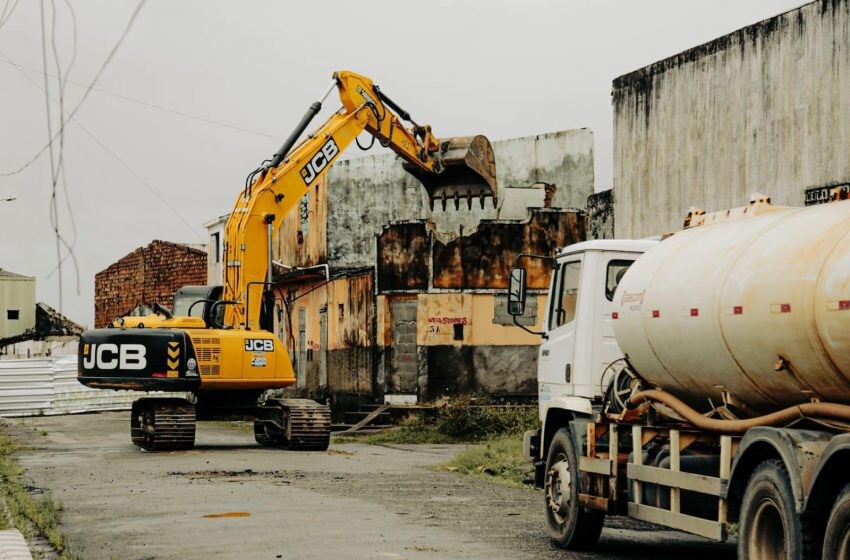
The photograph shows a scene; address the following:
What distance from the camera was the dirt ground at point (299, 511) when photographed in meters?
12.1

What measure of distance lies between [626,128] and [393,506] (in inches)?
504

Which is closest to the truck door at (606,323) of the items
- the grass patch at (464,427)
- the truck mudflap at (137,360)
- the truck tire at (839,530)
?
the truck tire at (839,530)

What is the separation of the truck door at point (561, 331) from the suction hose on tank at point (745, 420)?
1.37 metres

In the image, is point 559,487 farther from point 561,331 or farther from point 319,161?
point 319,161

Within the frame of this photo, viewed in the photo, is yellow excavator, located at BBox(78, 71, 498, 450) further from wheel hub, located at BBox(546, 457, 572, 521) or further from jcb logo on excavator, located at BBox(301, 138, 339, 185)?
wheel hub, located at BBox(546, 457, 572, 521)

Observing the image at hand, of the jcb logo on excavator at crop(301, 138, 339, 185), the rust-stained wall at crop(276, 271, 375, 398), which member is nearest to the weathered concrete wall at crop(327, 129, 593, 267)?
the rust-stained wall at crop(276, 271, 375, 398)

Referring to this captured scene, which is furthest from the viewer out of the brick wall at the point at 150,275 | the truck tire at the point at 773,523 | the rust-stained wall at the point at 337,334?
the brick wall at the point at 150,275

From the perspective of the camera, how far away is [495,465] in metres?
21.0

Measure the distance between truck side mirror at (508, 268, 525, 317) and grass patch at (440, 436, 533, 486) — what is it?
5983 mm

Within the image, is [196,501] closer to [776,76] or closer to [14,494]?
[14,494]

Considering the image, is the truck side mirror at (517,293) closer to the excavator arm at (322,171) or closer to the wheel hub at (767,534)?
the wheel hub at (767,534)

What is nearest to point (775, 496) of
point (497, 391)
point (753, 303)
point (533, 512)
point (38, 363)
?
point (753, 303)

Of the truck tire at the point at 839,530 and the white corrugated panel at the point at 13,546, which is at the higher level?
the truck tire at the point at 839,530

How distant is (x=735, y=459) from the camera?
30.3ft
